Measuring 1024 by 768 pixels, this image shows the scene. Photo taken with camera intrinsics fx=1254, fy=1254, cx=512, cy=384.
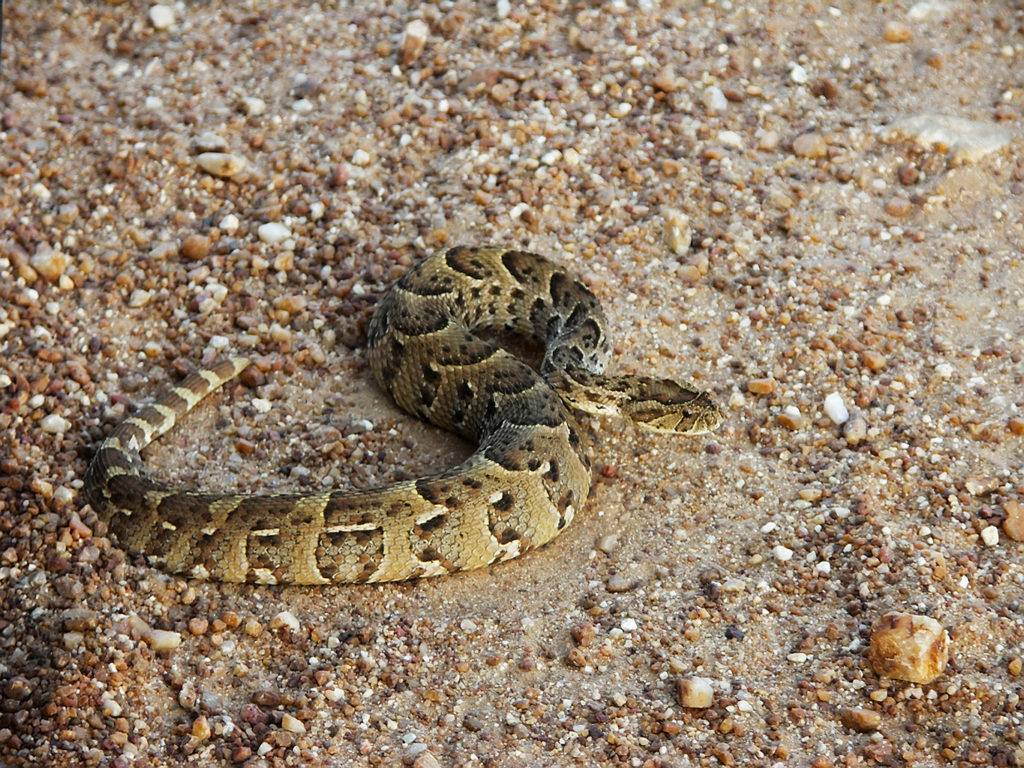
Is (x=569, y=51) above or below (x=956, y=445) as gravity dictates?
above

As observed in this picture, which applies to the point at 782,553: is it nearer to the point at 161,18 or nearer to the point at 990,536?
the point at 990,536

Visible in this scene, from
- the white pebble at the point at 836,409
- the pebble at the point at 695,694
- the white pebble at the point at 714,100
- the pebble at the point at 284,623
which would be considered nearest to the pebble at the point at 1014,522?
the white pebble at the point at 836,409

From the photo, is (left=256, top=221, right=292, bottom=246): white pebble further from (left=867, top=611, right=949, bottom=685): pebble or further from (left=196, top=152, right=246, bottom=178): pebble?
(left=867, top=611, right=949, bottom=685): pebble

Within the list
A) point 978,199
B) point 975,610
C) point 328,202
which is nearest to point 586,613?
point 975,610

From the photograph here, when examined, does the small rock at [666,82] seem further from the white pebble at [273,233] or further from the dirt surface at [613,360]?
the white pebble at [273,233]

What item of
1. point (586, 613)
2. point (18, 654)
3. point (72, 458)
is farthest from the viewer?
point (72, 458)

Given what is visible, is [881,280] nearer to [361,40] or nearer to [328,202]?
[328,202]
